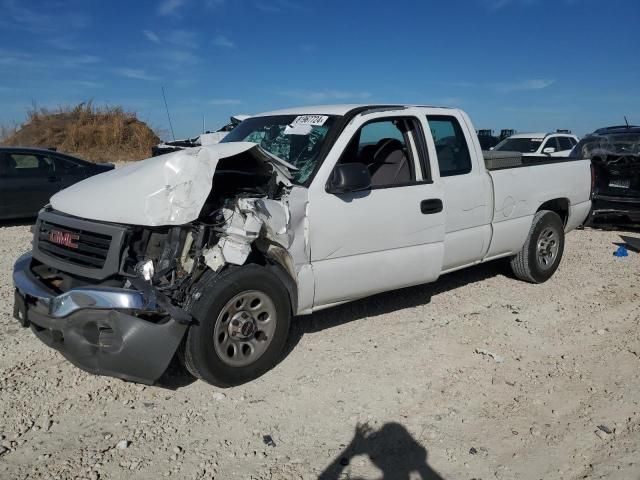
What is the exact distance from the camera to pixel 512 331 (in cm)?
488

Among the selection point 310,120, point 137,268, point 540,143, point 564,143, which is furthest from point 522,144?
point 137,268

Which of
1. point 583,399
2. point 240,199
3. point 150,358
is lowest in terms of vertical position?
point 583,399

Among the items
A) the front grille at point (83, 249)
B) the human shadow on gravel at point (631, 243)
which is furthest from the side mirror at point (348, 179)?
the human shadow on gravel at point (631, 243)

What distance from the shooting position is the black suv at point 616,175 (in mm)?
8711

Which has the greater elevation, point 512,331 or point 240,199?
point 240,199

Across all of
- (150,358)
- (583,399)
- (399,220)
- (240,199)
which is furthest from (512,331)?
(150,358)

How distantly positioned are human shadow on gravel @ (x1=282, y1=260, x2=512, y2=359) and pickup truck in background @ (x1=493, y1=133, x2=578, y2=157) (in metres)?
8.51

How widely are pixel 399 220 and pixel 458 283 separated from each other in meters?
2.23

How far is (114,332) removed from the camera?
3223mm

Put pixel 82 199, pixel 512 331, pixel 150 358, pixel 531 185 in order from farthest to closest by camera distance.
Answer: pixel 531 185
pixel 512 331
pixel 82 199
pixel 150 358

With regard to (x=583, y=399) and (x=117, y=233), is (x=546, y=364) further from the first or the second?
(x=117, y=233)

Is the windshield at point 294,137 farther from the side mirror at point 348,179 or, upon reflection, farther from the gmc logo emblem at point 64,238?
the gmc logo emblem at point 64,238

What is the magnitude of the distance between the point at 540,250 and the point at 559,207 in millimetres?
600

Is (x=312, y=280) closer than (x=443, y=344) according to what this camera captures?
Yes
